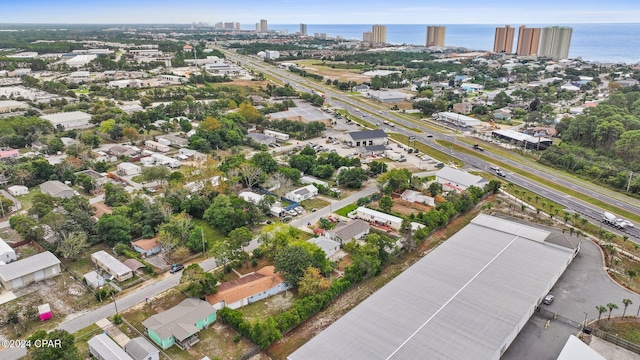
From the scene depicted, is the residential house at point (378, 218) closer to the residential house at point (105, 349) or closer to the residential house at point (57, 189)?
the residential house at point (105, 349)

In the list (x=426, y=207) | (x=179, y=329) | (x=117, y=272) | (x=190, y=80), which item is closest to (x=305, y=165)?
(x=426, y=207)

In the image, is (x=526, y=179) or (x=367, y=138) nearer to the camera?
(x=526, y=179)

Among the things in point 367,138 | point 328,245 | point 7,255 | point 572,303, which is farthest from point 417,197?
point 7,255

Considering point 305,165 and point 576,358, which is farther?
point 305,165

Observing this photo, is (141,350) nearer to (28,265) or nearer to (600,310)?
(28,265)

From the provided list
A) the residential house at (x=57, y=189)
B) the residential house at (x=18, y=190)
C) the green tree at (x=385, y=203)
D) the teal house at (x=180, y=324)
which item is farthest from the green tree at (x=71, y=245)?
the green tree at (x=385, y=203)

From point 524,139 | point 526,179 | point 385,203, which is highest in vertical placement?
point 524,139

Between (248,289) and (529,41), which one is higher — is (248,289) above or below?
below

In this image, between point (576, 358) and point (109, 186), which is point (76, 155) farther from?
point (576, 358)
